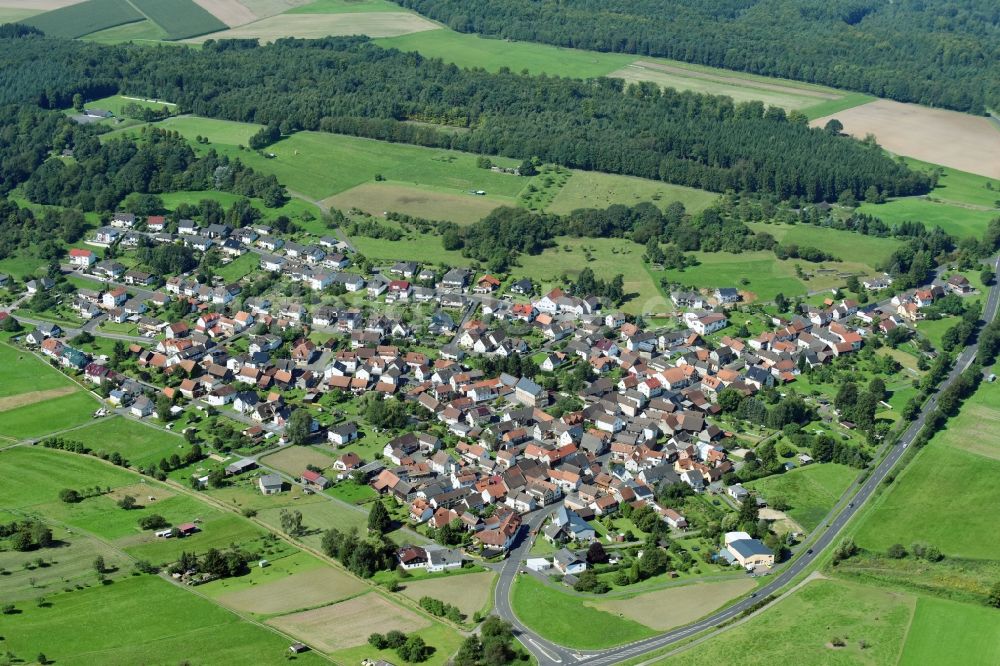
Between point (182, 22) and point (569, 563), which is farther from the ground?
point (182, 22)

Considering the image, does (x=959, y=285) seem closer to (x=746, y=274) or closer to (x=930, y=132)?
(x=746, y=274)

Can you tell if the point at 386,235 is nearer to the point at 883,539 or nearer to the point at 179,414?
the point at 179,414

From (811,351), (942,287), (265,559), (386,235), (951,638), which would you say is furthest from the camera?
(386,235)

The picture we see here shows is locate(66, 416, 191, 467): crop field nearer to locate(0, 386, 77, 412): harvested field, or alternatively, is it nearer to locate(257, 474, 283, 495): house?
locate(0, 386, 77, 412): harvested field

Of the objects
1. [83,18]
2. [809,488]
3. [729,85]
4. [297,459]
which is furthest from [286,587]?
[83,18]

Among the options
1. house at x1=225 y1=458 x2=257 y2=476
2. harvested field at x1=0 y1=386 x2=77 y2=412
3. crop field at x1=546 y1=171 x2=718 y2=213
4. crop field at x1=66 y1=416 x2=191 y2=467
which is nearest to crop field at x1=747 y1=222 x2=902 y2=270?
crop field at x1=546 y1=171 x2=718 y2=213

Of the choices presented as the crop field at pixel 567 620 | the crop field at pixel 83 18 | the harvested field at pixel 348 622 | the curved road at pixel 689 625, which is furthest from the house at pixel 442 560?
the crop field at pixel 83 18

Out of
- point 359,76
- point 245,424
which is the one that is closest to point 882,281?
point 245,424
